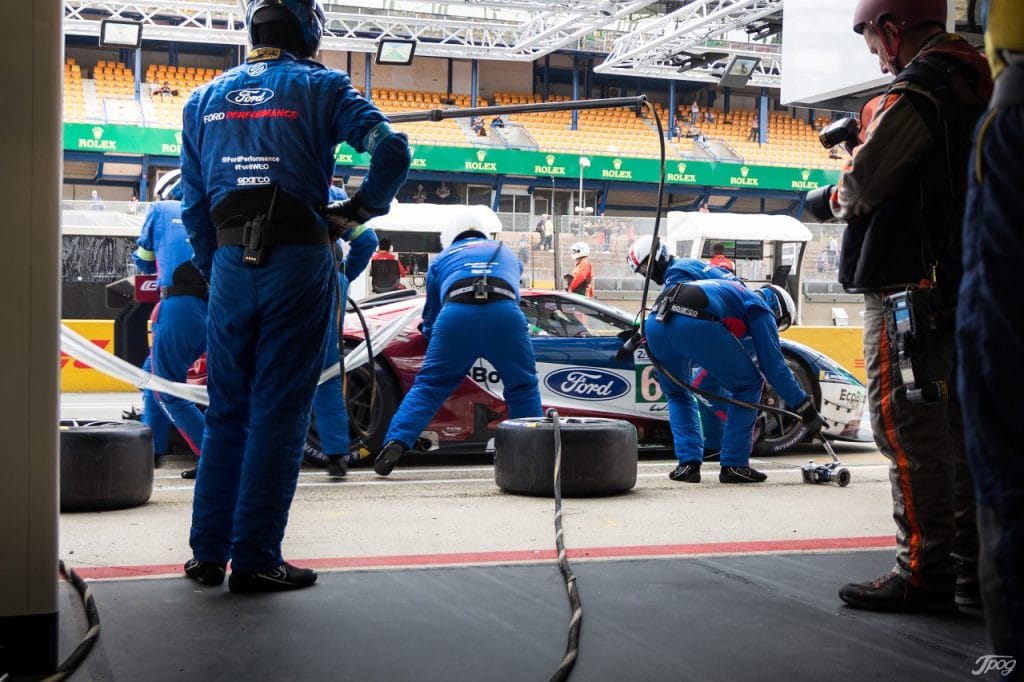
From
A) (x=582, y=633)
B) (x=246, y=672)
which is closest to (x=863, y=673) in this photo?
(x=582, y=633)

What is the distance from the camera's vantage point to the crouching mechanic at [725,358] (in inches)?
276

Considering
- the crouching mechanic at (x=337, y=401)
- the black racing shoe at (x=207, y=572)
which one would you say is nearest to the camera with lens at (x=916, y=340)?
the black racing shoe at (x=207, y=572)

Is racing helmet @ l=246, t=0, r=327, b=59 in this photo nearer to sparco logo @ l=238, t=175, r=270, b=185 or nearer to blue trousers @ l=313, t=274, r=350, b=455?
sparco logo @ l=238, t=175, r=270, b=185

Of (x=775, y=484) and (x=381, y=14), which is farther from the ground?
(x=381, y=14)

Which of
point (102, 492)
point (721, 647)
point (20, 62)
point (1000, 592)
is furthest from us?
point (102, 492)

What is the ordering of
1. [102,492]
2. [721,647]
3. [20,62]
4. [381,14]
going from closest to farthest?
[20,62] < [721,647] < [102,492] < [381,14]

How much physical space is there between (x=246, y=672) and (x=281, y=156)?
1.79m

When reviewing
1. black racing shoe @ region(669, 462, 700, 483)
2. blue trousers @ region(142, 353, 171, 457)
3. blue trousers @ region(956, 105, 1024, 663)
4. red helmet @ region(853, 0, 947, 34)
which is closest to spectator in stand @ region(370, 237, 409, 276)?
blue trousers @ region(142, 353, 171, 457)

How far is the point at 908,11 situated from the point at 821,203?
67 cm

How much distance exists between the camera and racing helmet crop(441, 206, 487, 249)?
7.09 metres

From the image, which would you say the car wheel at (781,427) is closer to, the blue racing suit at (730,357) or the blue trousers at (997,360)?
the blue racing suit at (730,357)

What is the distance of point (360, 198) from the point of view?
3803mm

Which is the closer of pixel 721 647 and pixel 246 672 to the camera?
pixel 246 672

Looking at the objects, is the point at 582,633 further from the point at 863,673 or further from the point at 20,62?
the point at 20,62
